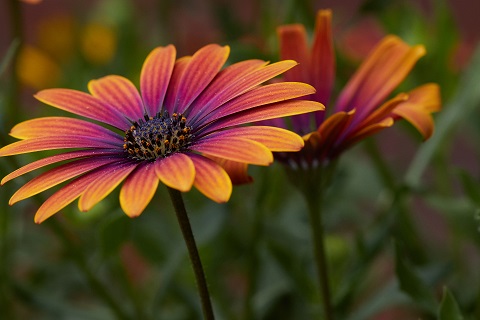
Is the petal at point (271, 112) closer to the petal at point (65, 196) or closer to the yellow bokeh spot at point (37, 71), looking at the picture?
the petal at point (65, 196)

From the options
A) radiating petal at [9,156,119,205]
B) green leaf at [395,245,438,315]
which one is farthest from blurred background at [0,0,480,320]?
radiating petal at [9,156,119,205]

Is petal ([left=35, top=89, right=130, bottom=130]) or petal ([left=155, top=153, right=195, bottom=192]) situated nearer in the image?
petal ([left=155, top=153, right=195, bottom=192])

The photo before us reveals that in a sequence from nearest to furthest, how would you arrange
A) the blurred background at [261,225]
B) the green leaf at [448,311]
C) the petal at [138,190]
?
Result: the petal at [138,190]
the green leaf at [448,311]
the blurred background at [261,225]

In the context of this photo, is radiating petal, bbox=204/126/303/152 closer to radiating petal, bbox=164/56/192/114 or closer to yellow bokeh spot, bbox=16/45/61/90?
radiating petal, bbox=164/56/192/114

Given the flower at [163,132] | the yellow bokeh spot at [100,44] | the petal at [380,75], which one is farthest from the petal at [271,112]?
the yellow bokeh spot at [100,44]

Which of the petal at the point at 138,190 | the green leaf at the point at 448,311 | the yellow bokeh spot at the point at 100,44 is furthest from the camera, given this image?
the yellow bokeh spot at the point at 100,44

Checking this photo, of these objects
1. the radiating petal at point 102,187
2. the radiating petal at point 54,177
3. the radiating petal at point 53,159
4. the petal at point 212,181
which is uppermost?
the radiating petal at point 53,159
